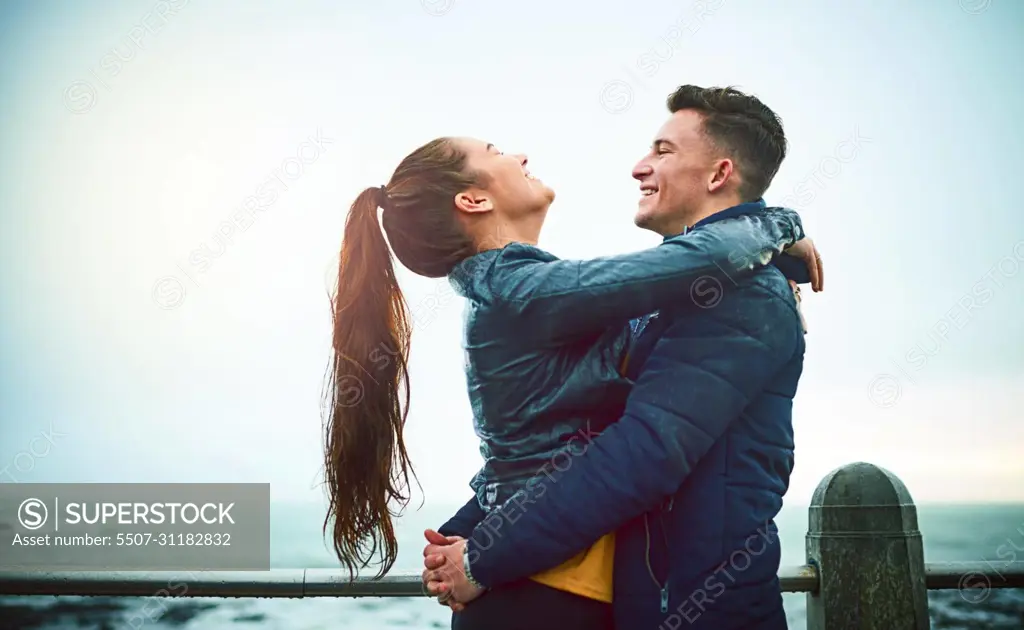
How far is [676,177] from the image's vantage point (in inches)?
92.7

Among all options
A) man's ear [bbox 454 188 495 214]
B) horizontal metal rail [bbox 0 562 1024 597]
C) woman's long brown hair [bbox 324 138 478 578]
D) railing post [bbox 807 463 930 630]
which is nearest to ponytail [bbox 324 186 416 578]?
woman's long brown hair [bbox 324 138 478 578]

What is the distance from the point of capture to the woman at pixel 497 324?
76.4 inches

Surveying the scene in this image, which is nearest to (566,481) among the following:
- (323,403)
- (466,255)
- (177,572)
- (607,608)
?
(607,608)

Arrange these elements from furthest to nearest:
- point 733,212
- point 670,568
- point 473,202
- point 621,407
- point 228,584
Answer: point 228,584 → point 473,202 → point 733,212 → point 621,407 → point 670,568

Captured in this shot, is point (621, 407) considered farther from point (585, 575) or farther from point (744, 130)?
point (744, 130)

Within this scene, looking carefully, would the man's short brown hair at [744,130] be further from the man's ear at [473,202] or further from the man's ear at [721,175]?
the man's ear at [473,202]

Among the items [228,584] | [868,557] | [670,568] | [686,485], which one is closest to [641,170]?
[686,485]

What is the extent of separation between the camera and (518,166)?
2.41m

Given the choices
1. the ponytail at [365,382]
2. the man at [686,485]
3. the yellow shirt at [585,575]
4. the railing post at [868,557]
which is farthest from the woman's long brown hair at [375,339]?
the railing post at [868,557]

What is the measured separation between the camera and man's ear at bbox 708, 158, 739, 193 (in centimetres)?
234

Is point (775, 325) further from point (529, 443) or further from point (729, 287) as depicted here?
point (529, 443)

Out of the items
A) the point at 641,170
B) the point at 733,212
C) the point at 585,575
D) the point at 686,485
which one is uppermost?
the point at 641,170

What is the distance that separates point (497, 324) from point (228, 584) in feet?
5.19

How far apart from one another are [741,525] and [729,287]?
509 millimetres
